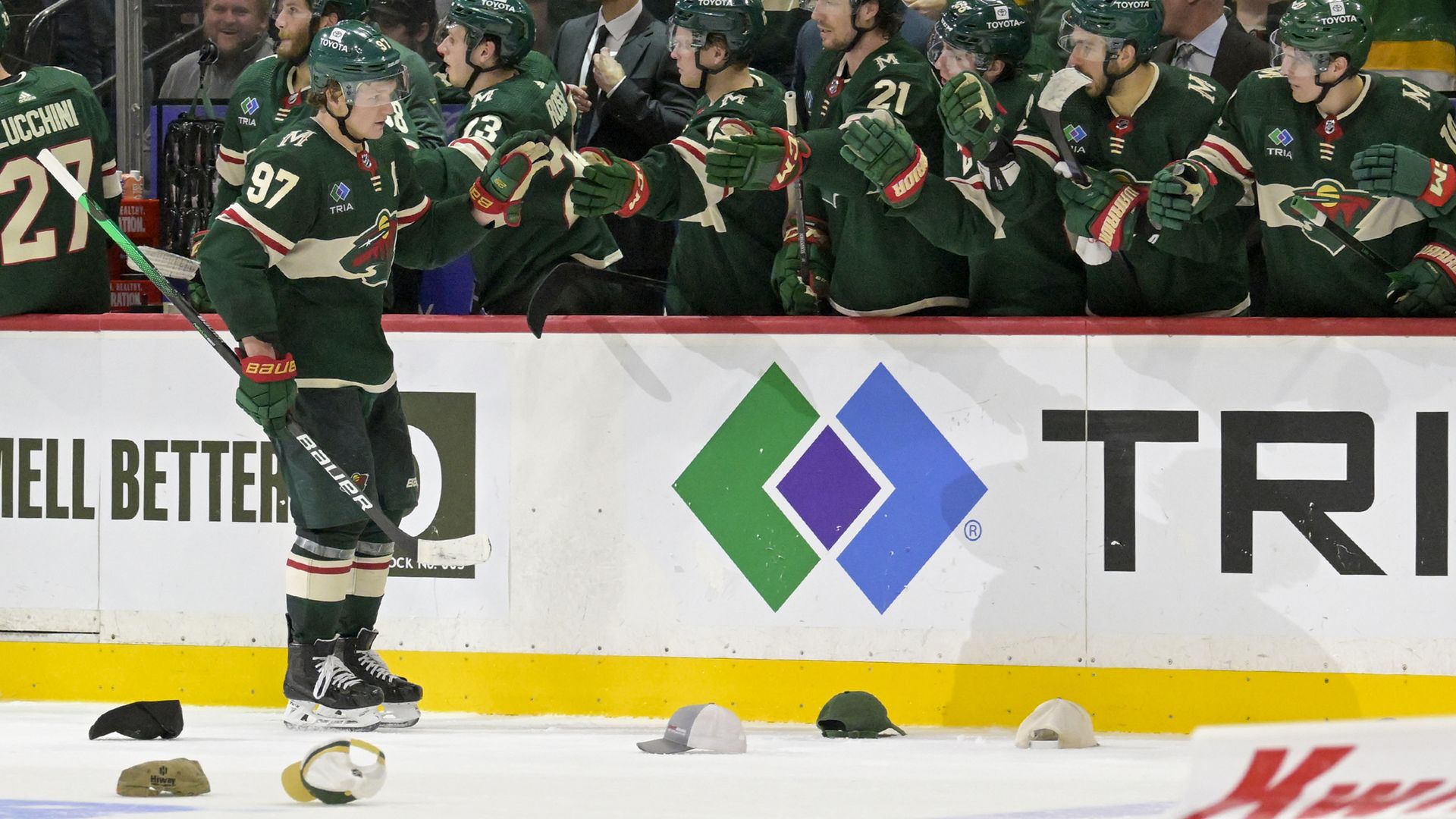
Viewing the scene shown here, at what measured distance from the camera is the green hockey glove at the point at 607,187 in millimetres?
5691

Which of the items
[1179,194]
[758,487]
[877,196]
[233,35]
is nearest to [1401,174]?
[1179,194]

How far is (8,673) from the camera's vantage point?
6.27 m

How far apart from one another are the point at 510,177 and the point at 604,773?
1.64 metres

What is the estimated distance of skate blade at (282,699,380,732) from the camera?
5594 millimetres

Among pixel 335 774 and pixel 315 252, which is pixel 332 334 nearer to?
pixel 315 252

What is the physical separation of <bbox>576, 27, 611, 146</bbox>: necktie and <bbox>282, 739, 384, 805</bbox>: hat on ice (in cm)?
278

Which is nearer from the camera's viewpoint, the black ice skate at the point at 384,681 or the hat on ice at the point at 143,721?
the hat on ice at the point at 143,721

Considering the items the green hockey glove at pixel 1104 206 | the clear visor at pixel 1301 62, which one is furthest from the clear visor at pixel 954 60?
the clear visor at pixel 1301 62

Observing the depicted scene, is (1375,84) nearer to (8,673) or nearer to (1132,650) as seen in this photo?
(1132,650)

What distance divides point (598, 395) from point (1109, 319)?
1352 millimetres

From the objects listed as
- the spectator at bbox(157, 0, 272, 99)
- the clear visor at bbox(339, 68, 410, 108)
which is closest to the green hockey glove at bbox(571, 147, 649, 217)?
the clear visor at bbox(339, 68, 410, 108)

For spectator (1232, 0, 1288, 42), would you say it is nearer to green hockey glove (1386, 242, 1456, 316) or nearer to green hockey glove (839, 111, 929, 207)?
green hockey glove (1386, 242, 1456, 316)

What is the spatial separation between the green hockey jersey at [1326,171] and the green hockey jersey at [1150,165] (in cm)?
12

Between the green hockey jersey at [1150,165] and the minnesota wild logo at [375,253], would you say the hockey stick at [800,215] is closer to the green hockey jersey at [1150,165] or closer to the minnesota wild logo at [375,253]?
the green hockey jersey at [1150,165]
